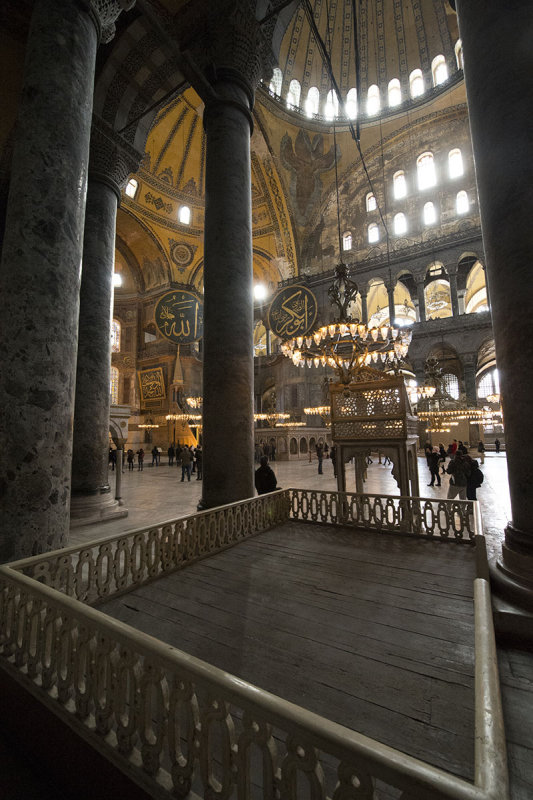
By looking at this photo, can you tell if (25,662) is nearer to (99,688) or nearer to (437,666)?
(99,688)

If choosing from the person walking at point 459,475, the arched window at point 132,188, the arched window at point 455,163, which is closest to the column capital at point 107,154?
the person walking at point 459,475

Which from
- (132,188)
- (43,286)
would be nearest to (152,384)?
(132,188)

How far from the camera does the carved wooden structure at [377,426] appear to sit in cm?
549

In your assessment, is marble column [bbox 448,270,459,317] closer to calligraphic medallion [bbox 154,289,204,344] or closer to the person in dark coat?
calligraphic medallion [bbox 154,289,204,344]

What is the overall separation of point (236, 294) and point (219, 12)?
14.4 feet

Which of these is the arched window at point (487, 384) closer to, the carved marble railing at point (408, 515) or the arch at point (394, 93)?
the arch at point (394, 93)

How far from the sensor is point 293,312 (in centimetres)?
1533

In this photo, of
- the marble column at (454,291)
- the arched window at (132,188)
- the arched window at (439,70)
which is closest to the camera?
the arched window at (132,188)

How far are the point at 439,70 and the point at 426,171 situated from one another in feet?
15.6

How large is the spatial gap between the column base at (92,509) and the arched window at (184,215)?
18.9m

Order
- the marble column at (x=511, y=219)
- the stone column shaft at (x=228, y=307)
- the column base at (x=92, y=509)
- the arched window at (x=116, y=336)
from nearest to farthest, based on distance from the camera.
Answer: the marble column at (x=511, y=219), the stone column shaft at (x=228, y=307), the column base at (x=92, y=509), the arched window at (x=116, y=336)

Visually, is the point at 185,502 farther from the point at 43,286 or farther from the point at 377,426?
the point at 43,286

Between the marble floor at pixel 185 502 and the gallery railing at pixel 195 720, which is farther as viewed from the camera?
the marble floor at pixel 185 502

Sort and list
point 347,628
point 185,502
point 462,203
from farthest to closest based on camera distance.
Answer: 1. point 462,203
2. point 185,502
3. point 347,628
